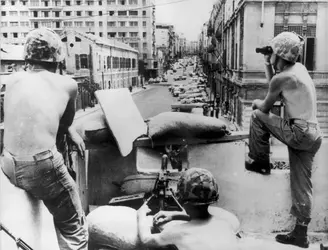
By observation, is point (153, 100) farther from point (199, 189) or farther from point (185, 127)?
point (199, 189)

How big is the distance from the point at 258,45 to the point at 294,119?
0.79 metres

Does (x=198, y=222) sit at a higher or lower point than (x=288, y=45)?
lower

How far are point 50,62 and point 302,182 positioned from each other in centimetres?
153

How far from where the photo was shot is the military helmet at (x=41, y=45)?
162 cm

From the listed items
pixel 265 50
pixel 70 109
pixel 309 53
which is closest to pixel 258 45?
pixel 309 53

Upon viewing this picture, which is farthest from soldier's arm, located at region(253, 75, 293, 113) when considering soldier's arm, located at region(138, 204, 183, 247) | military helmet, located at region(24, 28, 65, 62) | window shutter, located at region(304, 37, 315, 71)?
military helmet, located at region(24, 28, 65, 62)

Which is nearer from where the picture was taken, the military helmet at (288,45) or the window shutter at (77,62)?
the military helmet at (288,45)

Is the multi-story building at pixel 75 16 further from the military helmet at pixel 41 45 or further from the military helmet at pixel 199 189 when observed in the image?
the military helmet at pixel 199 189

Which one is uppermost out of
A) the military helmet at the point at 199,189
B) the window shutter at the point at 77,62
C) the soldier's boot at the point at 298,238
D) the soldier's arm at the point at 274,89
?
the window shutter at the point at 77,62

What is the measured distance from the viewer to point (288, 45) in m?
1.98

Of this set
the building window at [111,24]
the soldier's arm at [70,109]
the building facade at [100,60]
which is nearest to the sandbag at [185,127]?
the soldier's arm at [70,109]

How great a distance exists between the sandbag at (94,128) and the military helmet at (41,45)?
58 centimetres

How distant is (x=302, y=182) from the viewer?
2.06 metres

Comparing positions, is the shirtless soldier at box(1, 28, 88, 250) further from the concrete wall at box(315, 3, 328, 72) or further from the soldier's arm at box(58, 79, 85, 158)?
the concrete wall at box(315, 3, 328, 72)
